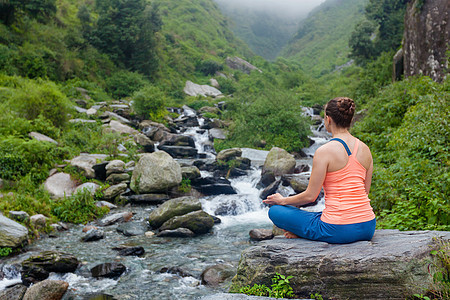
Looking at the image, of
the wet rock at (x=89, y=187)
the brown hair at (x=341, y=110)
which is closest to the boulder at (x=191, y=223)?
the wet rock at (x=89, y=187)

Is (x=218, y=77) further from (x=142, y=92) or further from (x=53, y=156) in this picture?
(x=53, y=156)

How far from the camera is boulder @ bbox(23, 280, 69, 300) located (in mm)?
5742

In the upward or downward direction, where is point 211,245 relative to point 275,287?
downward

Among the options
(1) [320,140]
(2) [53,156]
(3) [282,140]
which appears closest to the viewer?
(2) [53,156]

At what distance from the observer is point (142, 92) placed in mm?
23781

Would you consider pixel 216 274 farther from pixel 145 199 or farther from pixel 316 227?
pixel 145 199

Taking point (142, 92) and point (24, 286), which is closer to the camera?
point (24, 286)

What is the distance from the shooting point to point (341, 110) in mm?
3568

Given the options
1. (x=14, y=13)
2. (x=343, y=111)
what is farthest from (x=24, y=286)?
(x=14, y=13)

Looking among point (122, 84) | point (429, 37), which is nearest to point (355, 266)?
point (429, 37)

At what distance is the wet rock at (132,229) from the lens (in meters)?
9.62

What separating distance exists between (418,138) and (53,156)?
505 inches

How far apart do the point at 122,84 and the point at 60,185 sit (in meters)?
21.8

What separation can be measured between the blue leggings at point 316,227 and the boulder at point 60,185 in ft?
30.8
